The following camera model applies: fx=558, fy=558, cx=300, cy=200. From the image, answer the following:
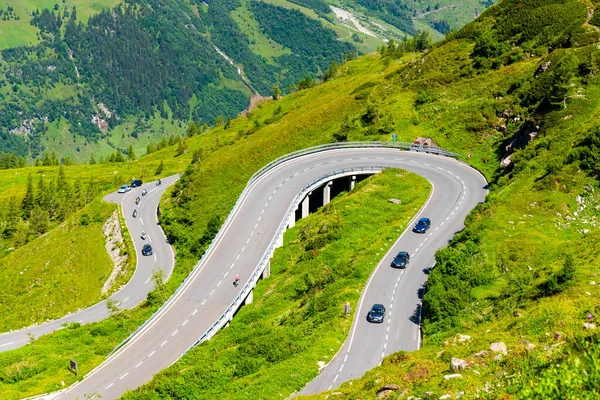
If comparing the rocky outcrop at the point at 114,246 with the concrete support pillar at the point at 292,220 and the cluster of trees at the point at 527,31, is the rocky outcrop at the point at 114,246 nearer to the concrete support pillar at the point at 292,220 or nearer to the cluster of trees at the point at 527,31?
the concrete support pillar at the point at 292,220

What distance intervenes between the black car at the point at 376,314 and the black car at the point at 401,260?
9955 millimetres

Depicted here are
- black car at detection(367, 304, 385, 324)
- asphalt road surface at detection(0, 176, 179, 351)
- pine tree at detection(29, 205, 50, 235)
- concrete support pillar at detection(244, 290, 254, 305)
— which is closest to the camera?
black car at detection(367, 304, 385, 324)

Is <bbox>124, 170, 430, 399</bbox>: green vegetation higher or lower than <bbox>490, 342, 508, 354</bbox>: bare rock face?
lower

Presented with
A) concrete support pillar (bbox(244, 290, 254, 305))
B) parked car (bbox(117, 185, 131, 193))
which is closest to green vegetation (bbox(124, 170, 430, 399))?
concrete support pillar (bbox(244, 290, 254, 305))

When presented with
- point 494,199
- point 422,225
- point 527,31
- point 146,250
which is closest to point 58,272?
point 146,250

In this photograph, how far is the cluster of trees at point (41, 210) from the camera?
143837 mm

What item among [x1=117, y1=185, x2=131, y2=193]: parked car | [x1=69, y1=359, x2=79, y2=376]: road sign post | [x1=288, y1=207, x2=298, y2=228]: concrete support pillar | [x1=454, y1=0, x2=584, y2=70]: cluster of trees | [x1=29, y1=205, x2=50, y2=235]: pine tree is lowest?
[x1=29, y1=205, x2=50, y2=235]: pine tree

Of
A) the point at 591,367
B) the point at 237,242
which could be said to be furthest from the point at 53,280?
the point at 591,367

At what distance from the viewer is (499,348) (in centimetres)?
2912

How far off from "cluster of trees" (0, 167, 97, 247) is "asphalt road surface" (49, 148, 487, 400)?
82053 millimetres

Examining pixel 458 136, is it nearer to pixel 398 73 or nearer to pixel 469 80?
pixel 469 80

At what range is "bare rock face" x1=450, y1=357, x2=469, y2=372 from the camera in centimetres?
2791

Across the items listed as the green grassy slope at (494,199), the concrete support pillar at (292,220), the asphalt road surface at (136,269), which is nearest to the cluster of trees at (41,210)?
the asphalt road surface at (136,269)

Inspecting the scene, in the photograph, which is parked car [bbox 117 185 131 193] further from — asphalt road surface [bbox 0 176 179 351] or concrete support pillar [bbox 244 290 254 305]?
concrete support pillar [bbox 244 290 254 305]
